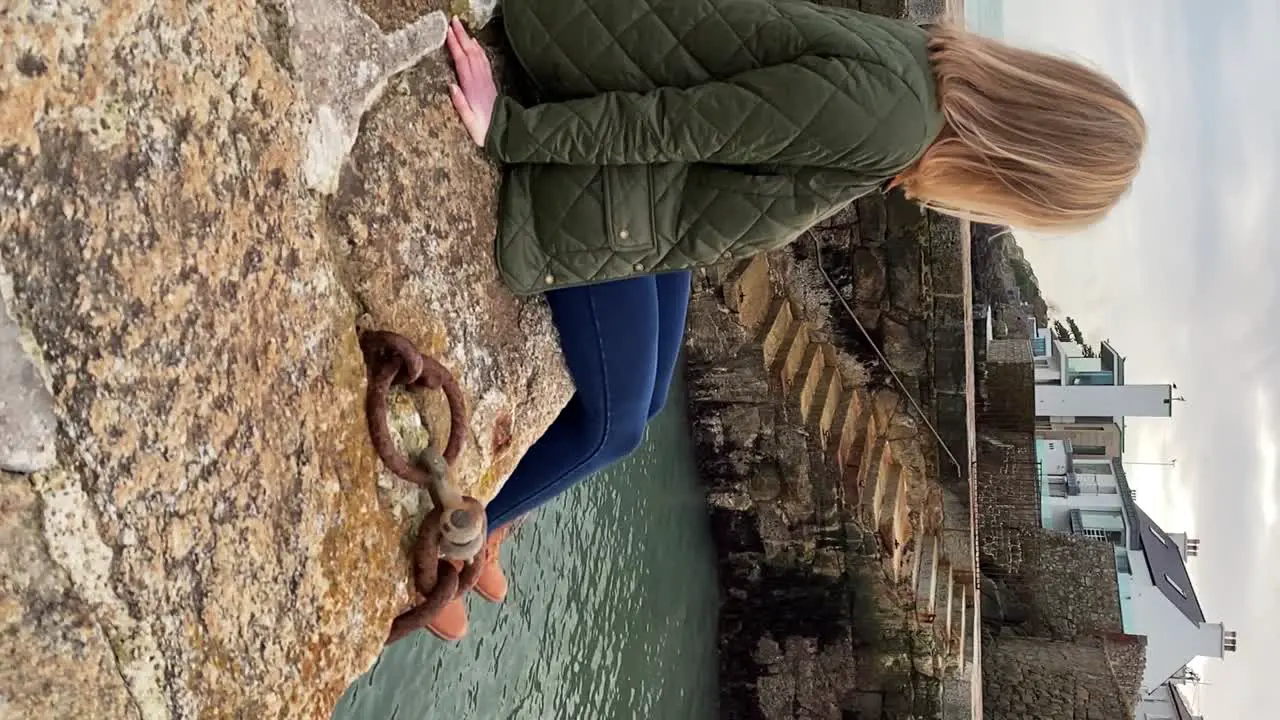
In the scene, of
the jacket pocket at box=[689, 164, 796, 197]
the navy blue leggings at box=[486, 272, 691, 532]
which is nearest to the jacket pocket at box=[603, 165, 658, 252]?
the jacket pocket at box=[689, 164, 796, 197]

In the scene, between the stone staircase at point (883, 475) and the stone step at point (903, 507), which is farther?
the stone step at point (903, 507)

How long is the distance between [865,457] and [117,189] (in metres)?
6.66

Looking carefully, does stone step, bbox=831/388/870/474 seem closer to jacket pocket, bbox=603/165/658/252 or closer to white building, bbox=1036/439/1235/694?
jacket pocket, bbox=603/165/658/252

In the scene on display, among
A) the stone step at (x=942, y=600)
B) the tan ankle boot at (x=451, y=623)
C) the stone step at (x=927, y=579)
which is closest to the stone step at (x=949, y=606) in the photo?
the stone step at (x=942, y=600)

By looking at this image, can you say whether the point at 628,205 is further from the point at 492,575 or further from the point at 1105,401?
the point at 1105,401

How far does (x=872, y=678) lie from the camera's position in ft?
25.8

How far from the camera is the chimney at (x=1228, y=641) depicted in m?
21.9

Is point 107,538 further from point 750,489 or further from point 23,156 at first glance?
point 750,489

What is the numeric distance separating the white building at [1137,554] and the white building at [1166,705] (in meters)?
0.85

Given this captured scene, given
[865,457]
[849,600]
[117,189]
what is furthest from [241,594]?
[849,600]

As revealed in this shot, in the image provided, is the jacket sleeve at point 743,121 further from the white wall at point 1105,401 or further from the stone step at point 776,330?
the white wall at point 1105,401

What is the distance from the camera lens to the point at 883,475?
24.0 feet

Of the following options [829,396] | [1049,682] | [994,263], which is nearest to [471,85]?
[829,396]

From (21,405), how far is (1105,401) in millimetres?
23855
